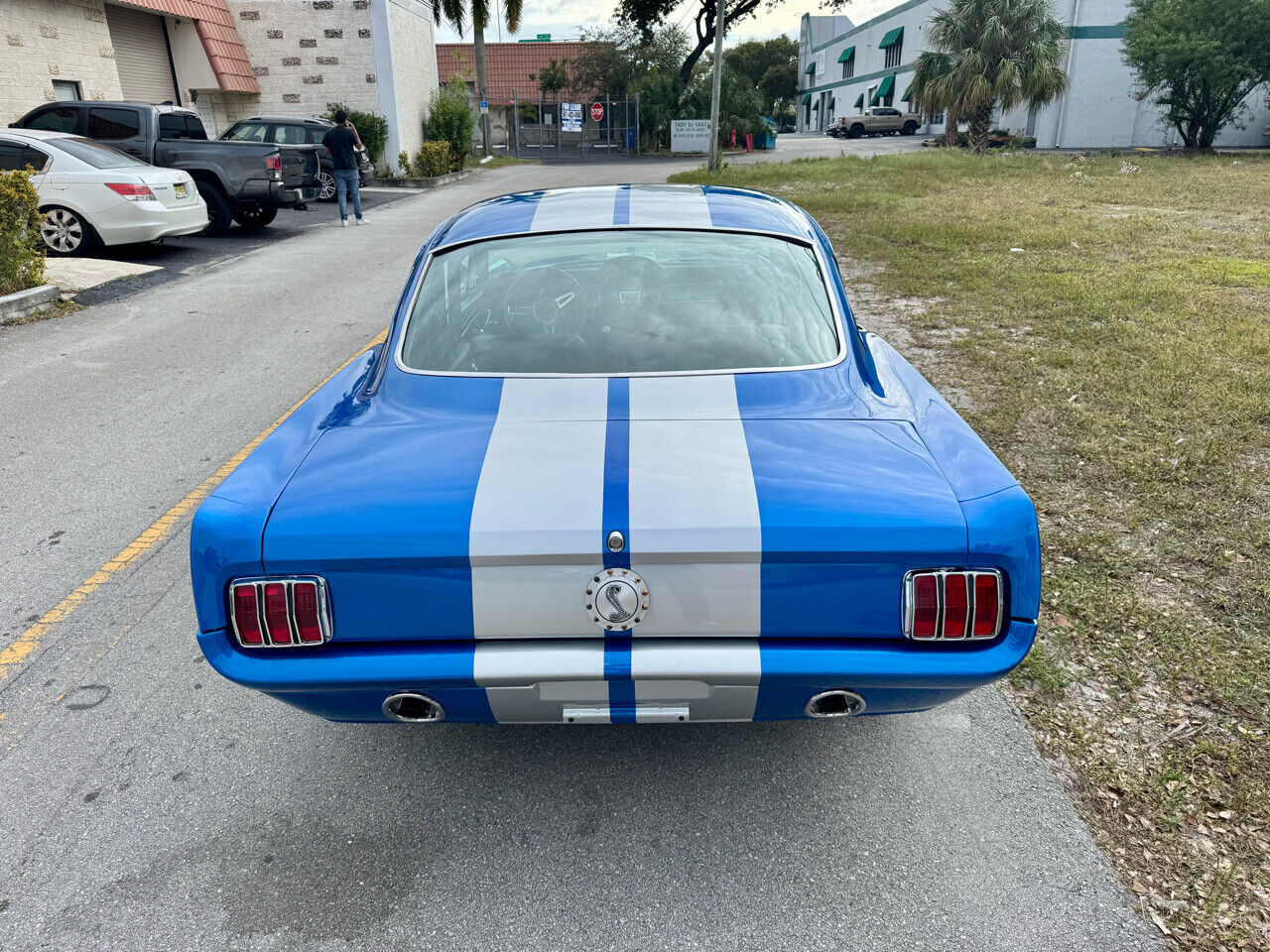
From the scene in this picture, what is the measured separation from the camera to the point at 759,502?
2.15 meters

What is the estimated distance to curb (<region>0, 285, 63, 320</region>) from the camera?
8.93 meters

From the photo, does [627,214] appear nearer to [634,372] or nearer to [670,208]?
[670,208]

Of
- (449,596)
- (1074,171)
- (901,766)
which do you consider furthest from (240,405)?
(1074,171)

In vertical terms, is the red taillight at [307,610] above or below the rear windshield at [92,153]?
below

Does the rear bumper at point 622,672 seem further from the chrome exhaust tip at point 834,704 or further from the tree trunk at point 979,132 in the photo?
the tree trunk at point 979,132

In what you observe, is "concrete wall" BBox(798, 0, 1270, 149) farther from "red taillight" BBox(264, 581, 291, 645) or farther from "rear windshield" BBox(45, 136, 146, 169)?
"red taillight" BBox(264, 581, 291, 645)

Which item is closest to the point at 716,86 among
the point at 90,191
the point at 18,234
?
the point at 90,191

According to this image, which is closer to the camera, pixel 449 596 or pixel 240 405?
pixel 449 596

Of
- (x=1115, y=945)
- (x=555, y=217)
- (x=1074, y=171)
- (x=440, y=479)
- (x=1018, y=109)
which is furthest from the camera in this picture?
(x=1018, y=109)

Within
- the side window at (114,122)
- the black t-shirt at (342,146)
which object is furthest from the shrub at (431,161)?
the side window at (114,122)

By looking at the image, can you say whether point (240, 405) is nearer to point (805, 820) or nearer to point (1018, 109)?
point (805, 820)

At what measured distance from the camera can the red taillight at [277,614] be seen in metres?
2.17

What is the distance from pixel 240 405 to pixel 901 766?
513 centimetres

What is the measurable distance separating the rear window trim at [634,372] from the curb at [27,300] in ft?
25.7
